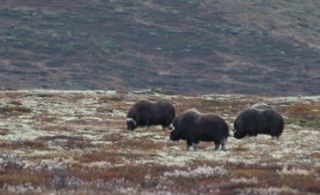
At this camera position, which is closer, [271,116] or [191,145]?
[191,145]

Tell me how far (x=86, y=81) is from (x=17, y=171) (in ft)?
484

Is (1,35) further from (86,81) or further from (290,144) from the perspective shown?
(290,144)

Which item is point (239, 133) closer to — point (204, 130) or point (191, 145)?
point (191, 145)

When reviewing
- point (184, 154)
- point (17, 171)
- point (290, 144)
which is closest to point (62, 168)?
point (17, 171)

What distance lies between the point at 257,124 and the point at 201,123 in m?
8.64

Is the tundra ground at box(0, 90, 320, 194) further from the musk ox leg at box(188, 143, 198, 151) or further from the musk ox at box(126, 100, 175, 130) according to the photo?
the musk ox at box(126, 100, 175, 130)

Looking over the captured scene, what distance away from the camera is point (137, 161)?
78.4 ft

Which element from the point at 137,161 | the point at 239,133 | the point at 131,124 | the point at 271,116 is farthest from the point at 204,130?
the point at 131,124

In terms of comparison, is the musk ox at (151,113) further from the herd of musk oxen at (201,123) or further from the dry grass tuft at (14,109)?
the dry grass tuft at (14,109)

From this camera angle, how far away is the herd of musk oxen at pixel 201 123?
3017cm

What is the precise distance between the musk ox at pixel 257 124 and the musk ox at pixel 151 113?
6.91 m

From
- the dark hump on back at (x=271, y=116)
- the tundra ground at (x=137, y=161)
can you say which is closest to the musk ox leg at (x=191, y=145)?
the tundra ground at (x=137, y=161)

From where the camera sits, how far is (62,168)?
21.2 meters

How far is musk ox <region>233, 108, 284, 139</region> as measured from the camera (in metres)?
37.6
